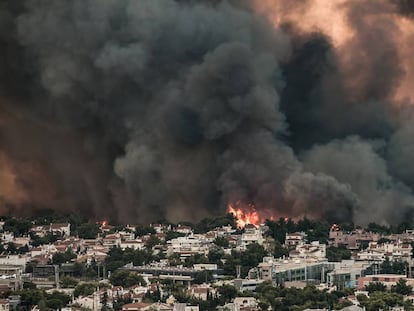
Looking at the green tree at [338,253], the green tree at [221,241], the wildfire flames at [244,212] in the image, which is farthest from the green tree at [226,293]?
the wildfire flames at [244,212]

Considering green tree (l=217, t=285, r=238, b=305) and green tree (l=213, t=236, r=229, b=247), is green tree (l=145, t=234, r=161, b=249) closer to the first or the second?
green tree (l=213, t=236, r=229, b=247)

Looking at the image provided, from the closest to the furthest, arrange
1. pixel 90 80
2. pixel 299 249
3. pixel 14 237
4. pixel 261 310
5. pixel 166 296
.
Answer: pixel 261 310
pixel 166 296
pixel 299 249
pixel 14 237
pixel 90 80

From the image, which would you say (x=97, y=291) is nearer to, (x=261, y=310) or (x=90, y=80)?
(x=261, y=310)

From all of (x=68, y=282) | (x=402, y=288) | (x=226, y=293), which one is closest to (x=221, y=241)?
(x=68, y=282)

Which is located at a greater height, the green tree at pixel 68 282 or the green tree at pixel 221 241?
the green tree at pixel 221 241

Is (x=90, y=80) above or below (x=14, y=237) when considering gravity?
above

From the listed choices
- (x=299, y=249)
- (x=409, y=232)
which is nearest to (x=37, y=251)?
(x=299, y=249)

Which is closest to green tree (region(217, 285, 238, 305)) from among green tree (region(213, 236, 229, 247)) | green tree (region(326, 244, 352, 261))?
green tree (region(326, 244, 352, 261))

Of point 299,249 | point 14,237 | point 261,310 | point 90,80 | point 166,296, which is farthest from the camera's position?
point 90,80

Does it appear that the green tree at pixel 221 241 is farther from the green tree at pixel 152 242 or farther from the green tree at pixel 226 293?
the green tree at pixel 226 293
